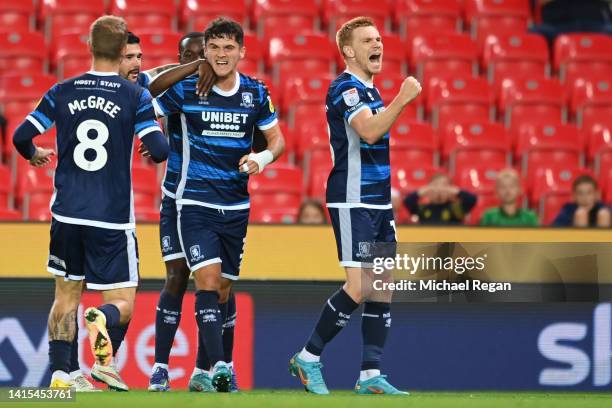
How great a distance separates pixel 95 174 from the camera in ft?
21.1

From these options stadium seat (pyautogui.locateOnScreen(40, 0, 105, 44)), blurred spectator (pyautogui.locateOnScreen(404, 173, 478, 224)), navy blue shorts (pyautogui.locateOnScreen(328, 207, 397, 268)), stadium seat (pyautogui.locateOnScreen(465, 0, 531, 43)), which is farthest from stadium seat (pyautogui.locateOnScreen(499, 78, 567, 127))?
navy blue shorts (pyautogui.locateOnScreen(328, 207, 397, 268))

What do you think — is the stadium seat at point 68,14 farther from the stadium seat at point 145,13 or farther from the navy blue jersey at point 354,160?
the navy blue jersey at point 354,160

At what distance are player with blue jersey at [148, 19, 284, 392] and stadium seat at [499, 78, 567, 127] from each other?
592 cm

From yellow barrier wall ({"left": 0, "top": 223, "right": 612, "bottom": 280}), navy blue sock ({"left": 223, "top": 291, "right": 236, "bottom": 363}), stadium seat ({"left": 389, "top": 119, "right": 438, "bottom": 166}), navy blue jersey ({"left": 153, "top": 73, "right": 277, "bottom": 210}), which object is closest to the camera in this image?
navy blue jersey ({"left": 153, "top": 73, "right": 277, "bottom": 210})

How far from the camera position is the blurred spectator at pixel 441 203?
996 cm

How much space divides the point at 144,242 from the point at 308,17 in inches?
210

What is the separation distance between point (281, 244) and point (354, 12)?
502 cm

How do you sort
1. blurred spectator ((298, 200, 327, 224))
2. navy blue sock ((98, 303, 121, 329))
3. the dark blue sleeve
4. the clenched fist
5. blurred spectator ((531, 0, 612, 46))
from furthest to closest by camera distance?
blurred spectator ((531, 0, 612, 46)), the dark blue sleeve, blurred spectator ((298, 200, 327, 224)), the clenched fist, navy blue sock ((98, 303, 121, 329))

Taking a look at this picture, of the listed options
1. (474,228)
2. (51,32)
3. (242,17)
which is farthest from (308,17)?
(474,228)

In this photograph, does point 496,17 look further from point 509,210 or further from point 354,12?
point 509,210

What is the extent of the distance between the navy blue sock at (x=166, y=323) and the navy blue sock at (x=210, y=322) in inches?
21.2

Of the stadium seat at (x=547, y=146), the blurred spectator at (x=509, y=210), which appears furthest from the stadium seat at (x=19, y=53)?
the blurred spectator at (x=509, y=210)

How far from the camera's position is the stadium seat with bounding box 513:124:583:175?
1185 centimetres

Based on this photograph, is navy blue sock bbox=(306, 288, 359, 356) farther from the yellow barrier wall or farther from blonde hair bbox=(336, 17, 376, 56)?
the yellow barrier wall
